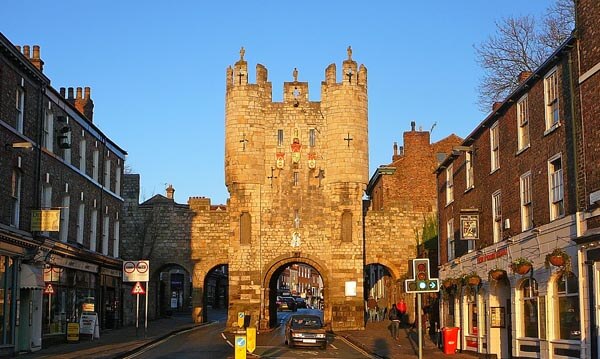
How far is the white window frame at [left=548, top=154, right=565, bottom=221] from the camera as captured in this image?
21.5 meters

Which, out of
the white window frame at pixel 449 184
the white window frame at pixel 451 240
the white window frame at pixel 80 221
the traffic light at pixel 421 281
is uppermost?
the white window frame at pixel 449 184

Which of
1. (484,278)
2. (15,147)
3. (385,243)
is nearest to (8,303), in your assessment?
(15,147)

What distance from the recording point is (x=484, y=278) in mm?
28406

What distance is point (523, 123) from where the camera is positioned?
81.7 ft

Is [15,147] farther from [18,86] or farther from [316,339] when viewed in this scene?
[316,339]

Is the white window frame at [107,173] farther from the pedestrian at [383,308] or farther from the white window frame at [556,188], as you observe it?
the white window frame at [556,188]

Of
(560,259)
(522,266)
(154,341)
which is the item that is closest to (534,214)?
(522,266)

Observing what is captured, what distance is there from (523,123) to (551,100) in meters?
2.57

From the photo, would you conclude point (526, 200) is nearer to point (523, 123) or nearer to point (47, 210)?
point (523, 123)

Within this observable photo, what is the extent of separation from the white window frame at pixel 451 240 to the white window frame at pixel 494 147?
6669 mm

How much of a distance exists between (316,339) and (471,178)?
8.97m

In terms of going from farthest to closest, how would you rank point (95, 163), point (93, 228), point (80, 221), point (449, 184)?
point (95, 163) < point (93, 228) < point (80, 221) < point (449, 184)

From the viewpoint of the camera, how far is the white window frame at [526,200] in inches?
947

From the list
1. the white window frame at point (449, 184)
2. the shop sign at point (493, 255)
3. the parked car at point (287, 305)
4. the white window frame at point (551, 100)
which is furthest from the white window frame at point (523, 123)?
the parked car at point (287, 305)
